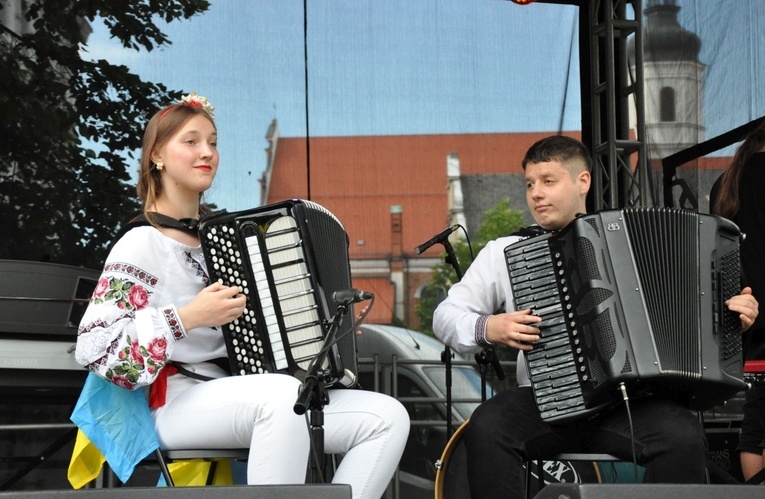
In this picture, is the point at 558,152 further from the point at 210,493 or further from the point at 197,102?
the point at 210,493

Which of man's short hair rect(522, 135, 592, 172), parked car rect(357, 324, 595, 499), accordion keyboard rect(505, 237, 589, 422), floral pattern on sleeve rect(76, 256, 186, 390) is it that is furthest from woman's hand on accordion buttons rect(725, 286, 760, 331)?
parked car rect(357, 324, 595, 499)

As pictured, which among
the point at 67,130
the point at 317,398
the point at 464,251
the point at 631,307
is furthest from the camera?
the point at 464,251

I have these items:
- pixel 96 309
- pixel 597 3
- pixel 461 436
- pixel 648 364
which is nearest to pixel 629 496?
pixel 648 364

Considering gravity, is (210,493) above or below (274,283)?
below

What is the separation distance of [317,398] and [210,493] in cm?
48

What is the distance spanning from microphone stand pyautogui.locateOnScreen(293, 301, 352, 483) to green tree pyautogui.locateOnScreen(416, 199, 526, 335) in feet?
10.3

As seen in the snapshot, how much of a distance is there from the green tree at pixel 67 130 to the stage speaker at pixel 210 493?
128 inches

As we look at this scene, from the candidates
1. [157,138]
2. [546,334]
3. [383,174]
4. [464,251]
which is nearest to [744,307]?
[546,334]

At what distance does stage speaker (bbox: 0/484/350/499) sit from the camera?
1.71 meters

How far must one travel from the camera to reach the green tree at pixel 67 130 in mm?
4789

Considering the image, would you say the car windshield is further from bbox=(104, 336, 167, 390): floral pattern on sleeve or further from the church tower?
bbox=(104, 336, 167, 390): floral pattern on sleeve

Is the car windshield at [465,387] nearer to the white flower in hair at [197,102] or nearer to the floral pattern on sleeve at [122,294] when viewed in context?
the white flower in hair at [197,102]

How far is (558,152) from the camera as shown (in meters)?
2.96

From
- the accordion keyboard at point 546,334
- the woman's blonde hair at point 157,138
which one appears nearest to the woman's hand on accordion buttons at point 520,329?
the accordion keyboard at point 546,334
